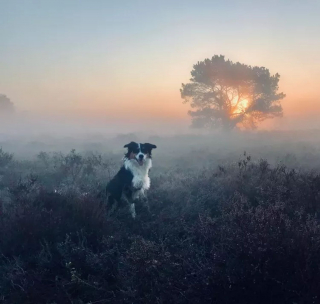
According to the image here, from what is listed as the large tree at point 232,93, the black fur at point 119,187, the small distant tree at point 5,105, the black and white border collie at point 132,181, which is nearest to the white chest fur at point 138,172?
the black and white border collie at point 132,181

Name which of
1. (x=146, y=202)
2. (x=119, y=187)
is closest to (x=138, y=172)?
(x=119, y=187)

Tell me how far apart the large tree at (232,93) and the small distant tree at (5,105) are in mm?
55735

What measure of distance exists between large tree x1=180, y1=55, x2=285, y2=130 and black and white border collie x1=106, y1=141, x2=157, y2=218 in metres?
20.8

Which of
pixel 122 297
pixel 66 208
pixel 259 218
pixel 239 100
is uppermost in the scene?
pixel 239 100

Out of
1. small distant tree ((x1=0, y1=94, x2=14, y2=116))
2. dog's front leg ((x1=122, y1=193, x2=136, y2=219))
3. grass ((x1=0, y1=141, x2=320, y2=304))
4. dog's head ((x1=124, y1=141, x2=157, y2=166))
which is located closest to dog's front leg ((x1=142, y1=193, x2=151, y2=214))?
grass ((x1=0, y1=141, x2=320, y2=304))

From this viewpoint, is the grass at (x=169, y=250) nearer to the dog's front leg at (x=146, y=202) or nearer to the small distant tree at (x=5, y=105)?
the dog's front leg at (x=146, y=202)

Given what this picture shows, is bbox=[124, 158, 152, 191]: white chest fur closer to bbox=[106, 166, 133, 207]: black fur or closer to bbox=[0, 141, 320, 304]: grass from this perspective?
bbox=[106, 166, 133, 207]: black fur

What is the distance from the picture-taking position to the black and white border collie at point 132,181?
716 centimetres

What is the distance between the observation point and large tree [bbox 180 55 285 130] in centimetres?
2689

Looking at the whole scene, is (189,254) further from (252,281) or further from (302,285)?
(302,285)

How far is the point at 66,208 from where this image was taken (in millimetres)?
5746

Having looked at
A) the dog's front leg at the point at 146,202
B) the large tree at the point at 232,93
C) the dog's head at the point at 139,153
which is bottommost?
the dog's front leg at the point at 146,202

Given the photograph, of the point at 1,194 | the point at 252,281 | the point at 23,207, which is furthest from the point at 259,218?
the point at 1,194

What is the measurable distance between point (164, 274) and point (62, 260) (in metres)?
1.49
